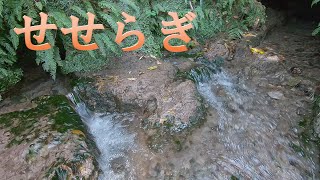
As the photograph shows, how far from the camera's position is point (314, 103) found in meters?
5.34

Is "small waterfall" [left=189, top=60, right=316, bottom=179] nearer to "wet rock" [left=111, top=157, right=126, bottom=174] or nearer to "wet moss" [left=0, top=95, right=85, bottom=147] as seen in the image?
"wet rock" [left=111, top=157, right=126, bottom=174]

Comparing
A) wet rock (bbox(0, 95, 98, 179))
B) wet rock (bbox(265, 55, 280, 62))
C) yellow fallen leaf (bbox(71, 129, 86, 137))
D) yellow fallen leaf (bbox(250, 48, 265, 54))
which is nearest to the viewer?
wet rock (bbox(0, 95, 98, 179))

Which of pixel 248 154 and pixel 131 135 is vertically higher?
pixel 131 135

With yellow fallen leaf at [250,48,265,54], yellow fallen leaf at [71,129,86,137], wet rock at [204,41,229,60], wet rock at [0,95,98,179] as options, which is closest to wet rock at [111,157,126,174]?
Result: wet rock at [0,95,98,179]

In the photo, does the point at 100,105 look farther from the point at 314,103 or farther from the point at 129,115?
the point at 314,103

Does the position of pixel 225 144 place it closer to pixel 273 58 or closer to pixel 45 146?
pixel 45 146

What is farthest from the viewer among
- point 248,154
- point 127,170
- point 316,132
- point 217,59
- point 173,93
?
point 217,59

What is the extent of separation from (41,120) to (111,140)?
105 cm

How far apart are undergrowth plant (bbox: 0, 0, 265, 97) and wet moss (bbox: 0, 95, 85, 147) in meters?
0.50

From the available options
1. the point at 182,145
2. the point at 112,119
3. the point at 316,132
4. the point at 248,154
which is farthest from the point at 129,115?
the point at 316,132

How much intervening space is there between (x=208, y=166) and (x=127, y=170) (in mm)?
1094

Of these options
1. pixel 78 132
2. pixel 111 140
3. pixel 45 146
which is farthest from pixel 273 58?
pixel 45 146

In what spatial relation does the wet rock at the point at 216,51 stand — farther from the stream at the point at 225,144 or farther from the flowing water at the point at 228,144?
the flowing water at the point at 228,144

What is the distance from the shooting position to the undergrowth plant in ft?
16.0
